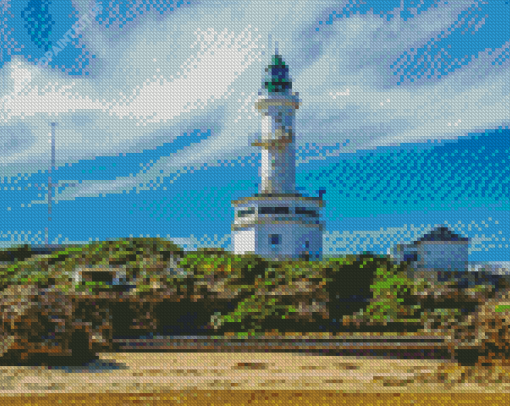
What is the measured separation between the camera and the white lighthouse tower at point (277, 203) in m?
37.0

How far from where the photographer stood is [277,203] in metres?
37.2

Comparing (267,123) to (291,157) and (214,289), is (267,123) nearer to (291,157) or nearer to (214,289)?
(291,157)

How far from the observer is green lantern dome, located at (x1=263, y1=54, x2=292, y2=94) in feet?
126

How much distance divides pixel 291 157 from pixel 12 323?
28035mm

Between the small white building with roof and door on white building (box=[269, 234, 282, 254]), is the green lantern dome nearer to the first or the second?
door on white building (box=[269, 234, 282, 254])

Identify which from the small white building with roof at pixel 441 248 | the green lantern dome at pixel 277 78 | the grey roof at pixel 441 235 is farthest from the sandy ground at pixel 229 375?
the green lantern dome at pixel 277 78

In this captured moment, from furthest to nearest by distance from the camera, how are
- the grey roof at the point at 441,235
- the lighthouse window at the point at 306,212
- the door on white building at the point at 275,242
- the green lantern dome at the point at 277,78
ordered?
1. the green lantern dome at the point at 277,78
2. the lighthouse window at the point at 306,212
3. the door on white building at the point at 275,242
4. the grey roof at the point at 441,235

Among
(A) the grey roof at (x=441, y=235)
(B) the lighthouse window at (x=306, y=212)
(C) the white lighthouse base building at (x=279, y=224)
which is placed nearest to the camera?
(A) the grey roof at (x=441, y=235)

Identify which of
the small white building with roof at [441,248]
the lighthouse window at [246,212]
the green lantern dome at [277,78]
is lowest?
the small white building with roof at [441,248]

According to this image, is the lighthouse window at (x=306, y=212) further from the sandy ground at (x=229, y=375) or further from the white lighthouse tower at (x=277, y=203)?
the sandy ground at (x=229, y=375)

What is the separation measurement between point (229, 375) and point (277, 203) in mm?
27498

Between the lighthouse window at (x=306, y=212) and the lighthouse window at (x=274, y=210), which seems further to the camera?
the lighthouse window at (x=306, y=212)

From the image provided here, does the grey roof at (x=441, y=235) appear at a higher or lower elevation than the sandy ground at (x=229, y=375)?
higher

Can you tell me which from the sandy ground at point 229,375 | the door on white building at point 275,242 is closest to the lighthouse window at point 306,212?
the door on white building at point 275,242
